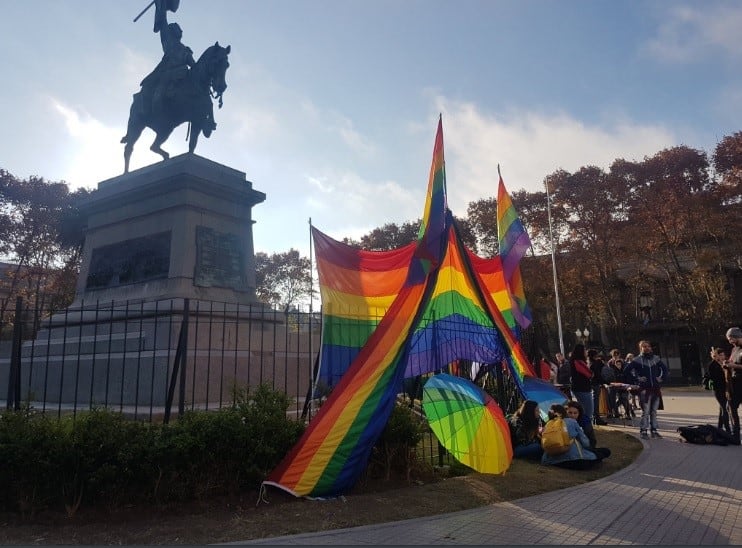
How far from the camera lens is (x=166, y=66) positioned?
14.1 m

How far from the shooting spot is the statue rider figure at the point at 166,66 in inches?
534

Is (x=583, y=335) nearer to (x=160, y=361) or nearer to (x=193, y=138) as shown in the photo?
(x=193, y=138)

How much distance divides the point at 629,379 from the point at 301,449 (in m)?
9.68

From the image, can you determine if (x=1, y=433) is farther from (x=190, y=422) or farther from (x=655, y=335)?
(x=655, y=335)

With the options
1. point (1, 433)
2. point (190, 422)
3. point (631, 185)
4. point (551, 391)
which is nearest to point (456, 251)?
point (551, 391)

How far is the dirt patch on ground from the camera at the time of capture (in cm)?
502

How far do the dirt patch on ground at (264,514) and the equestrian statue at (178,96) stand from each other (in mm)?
9691

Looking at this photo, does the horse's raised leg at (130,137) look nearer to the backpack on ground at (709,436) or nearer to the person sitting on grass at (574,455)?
the person sitting on grass at (574,455)

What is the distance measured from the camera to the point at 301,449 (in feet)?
20.3

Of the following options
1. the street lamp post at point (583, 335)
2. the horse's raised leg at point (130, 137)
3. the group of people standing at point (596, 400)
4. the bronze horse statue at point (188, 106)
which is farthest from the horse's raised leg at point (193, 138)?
the street lamp post at point (583, 335)

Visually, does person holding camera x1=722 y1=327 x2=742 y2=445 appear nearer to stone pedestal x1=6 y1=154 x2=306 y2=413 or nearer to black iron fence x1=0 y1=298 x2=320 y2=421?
black iron fence x1=0 y1=298 x2=320 y2=421

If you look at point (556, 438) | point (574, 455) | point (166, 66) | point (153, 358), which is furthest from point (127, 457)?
point (166, 66)

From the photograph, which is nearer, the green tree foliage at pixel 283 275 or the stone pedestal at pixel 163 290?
the stone pedestal at pixel 163 290

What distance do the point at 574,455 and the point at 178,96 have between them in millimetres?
11230
